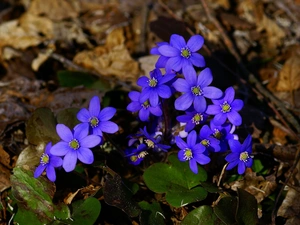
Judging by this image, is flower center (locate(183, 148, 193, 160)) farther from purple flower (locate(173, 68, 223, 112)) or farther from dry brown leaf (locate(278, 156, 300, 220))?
dry brown leaf (locate(278, 156, 300, 220))

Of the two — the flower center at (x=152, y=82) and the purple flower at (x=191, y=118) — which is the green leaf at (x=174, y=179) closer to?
the purple flower at (x=191, y=118)

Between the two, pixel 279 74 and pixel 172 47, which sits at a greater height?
pixel 172 47

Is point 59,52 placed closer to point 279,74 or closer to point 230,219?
point 279,74

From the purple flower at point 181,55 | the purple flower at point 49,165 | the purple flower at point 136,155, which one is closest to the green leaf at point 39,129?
the purple flower at point 49,165

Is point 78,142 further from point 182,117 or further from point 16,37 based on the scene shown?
point 16,37

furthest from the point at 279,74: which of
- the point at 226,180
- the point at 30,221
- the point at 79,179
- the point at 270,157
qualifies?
the point at 30,221

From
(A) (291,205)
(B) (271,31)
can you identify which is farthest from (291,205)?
(B) (271,31)
